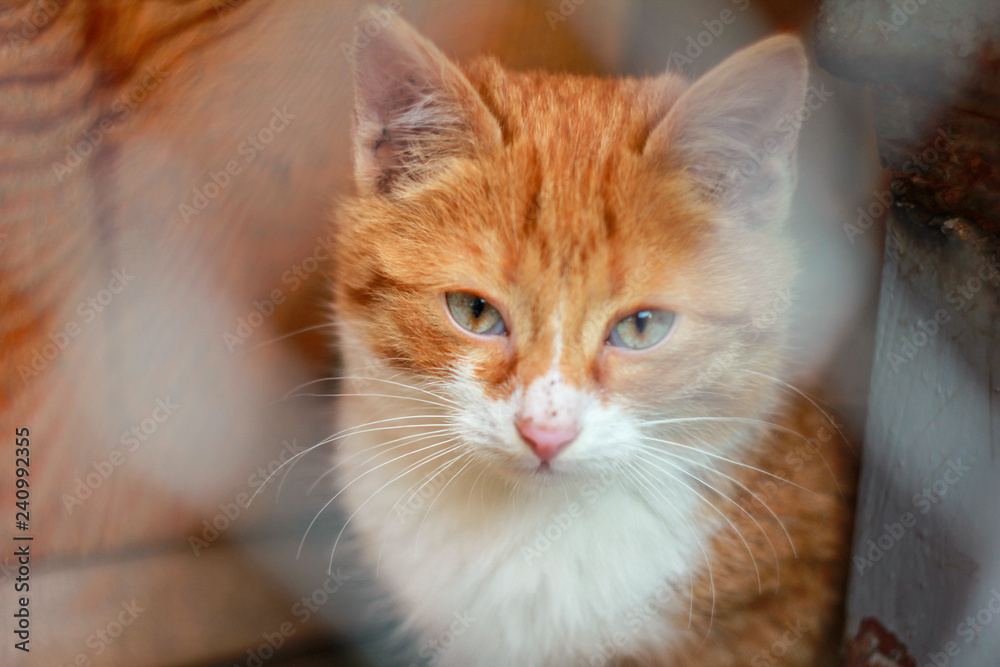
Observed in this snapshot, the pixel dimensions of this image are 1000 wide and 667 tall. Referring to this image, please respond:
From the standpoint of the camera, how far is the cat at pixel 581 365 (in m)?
1.24

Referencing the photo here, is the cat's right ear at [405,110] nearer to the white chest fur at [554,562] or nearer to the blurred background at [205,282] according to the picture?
the blurred background at [205,282]

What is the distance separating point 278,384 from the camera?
6.51ft

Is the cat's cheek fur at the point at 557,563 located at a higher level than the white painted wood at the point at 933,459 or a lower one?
lower

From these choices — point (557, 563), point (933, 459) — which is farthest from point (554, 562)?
point (933, 459)

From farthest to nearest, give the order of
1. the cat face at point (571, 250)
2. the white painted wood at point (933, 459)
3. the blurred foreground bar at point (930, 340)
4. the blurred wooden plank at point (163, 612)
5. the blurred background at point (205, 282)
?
the blurred wooden plank at point (163, 612) → the blurred background at point (205, 282) → the white painted wood at point (933, 459) → the cat face at point (571, 250) → the blurred foreground bar at point (930, 340)

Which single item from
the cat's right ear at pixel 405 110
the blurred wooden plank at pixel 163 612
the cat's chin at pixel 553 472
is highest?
the cat's right ear at pixel 405 110

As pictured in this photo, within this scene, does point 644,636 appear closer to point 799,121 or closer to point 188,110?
point 799,121

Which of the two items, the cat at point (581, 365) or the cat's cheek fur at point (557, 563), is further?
the cat's cheek fur at point (557, 563)

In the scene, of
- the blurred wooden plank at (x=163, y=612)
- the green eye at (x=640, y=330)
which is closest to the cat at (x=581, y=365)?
the green eye at (x=640, y=330)

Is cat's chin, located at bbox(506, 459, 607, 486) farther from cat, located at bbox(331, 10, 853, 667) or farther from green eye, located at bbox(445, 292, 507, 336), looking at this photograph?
green eye, located at bbox(445, 292, 507, 336)

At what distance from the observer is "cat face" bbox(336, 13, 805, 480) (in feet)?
3.96

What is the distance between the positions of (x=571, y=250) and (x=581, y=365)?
0.19 metres

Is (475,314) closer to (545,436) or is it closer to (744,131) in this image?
(545,436)

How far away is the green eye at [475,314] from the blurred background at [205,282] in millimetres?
495
